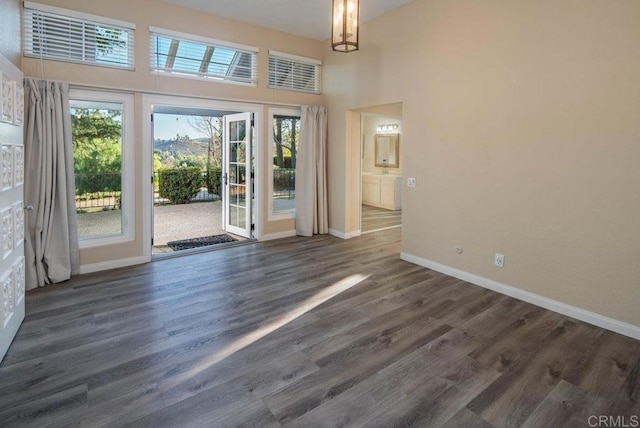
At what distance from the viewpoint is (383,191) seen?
9336 millimetres

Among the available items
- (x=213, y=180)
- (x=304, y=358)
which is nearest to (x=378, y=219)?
(x=304, y=358)

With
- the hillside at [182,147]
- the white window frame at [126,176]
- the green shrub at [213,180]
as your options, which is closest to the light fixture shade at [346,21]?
the white window frame at [126,176]

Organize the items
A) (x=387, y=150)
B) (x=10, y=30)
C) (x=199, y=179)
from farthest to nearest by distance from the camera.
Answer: (x=199, y=179)
(x=387, y=150)
(x=10, y=30)

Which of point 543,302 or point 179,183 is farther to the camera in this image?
point 179,183

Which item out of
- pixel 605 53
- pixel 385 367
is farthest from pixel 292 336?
pixel 605 53

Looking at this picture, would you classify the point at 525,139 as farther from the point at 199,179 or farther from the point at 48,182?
the point at 199,179

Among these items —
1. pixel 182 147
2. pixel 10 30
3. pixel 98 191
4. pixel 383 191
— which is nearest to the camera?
pixel 10 30

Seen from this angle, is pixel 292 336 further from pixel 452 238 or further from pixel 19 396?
pixel 452 238

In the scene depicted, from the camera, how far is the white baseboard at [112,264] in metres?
4.38

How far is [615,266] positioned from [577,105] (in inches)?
56.1

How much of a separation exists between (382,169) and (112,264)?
704 centimetres

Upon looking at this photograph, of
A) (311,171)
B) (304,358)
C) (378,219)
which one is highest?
(311,171)

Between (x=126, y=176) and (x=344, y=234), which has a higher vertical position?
(x=126, y=176)

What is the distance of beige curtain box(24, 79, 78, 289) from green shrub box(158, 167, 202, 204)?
22.9 feet
